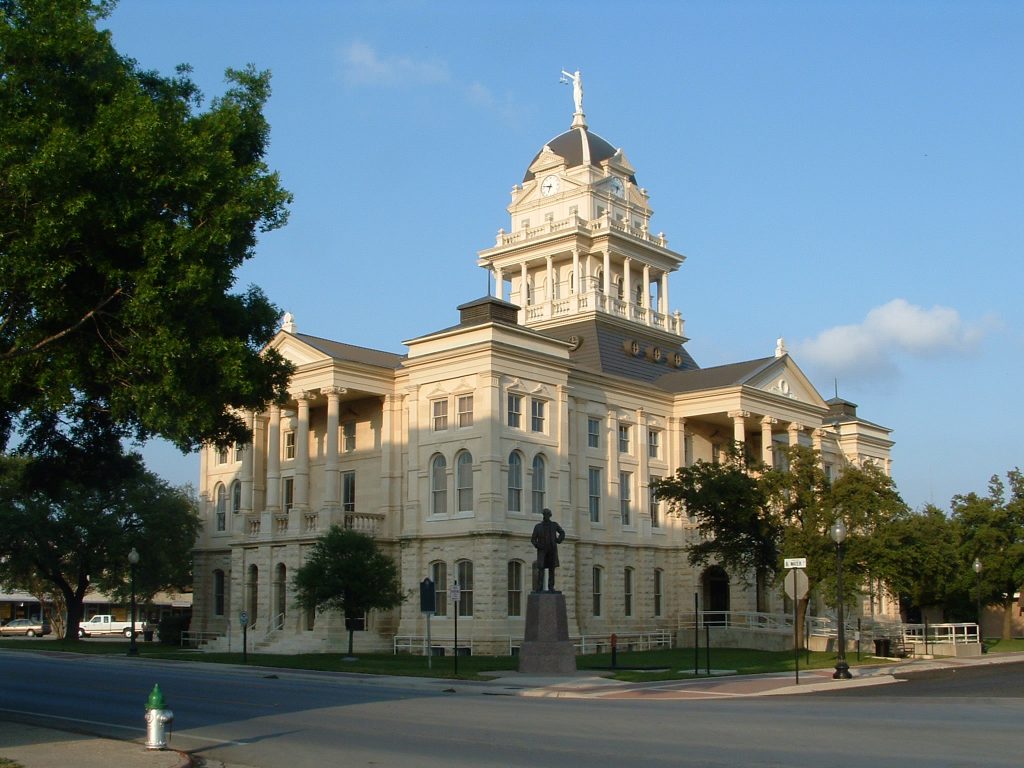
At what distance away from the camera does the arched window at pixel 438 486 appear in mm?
50531

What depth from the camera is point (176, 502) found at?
67125 mm

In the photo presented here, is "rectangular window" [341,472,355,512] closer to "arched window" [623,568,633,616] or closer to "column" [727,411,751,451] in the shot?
"arched window" [623,568,633,616]

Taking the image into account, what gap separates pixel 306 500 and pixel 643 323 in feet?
73.0

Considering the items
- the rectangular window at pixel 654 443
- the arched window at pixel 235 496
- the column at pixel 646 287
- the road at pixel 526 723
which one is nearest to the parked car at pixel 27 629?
the arched window at pixel 235 496

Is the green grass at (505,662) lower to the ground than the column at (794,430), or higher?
lower

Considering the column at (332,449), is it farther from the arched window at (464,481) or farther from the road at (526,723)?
the road at (526,723)

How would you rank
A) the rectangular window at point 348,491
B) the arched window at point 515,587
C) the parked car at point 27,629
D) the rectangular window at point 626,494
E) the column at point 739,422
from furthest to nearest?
1. the parked car at point 27,629
2. the column at point 739,422
3. the rectangular window at point 626,494
4. the rectangular window at point 348,491
5. the arched window at point 515,587

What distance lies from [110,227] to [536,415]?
35056 millimetres

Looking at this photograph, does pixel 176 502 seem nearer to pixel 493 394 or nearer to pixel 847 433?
pixel 493 394

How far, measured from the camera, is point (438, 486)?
167 ft

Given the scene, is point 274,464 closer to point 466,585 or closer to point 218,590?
point 218,590

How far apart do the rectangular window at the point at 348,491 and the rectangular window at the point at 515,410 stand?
10408mm

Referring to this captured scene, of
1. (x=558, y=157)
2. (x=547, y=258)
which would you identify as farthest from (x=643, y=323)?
(x=558, y=157)

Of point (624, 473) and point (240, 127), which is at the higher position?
point (240, 127)
